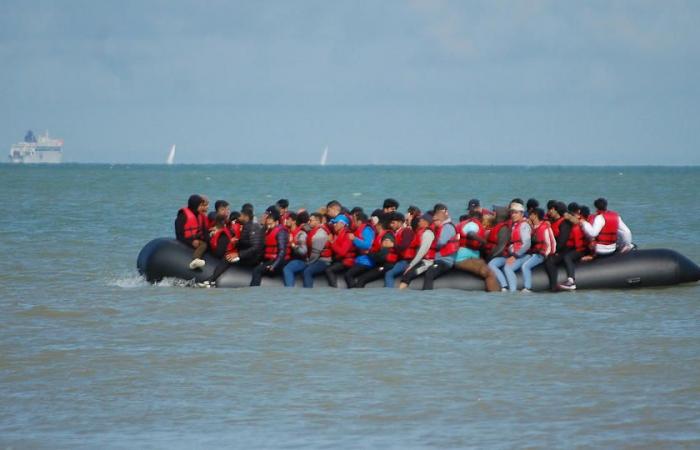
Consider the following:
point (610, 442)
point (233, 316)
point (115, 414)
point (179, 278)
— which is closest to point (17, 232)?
point (179, 278)

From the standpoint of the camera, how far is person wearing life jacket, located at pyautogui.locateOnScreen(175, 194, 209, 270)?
1580 cm

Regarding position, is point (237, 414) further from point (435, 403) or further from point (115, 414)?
point (435, 403)

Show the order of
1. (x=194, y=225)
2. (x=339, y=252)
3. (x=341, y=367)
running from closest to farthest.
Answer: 1. (x=341, y=367)
2. (x=339, y=252)
3. (x=194, y=225)

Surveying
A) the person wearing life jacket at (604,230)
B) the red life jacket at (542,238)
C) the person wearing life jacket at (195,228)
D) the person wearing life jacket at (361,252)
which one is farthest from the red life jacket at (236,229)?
the person wearing life jacket at (604,230)

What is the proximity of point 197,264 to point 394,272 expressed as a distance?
2631 millimetres

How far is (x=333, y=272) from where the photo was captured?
15.6m

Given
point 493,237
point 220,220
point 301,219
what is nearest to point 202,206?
point 220,220

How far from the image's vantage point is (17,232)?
28.8 metres

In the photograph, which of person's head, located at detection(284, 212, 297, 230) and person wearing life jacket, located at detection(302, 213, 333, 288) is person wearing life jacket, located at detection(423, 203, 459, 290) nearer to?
person wearing life jacket, located at detection(302, 213, 333, 288)

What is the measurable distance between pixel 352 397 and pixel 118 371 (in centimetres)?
230

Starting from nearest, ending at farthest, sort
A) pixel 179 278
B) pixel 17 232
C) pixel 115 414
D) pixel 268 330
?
pixel 115 414 → pixel 268 330 → pixel 179 278 → pixel 17 232

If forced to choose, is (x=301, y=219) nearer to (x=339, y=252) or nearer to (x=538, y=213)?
(x=339, y=252)

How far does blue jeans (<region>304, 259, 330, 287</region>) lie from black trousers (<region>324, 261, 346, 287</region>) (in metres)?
0.09

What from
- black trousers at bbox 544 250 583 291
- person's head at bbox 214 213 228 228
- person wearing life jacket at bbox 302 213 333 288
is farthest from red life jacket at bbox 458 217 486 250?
person's head at bbox 214 213 228 228
